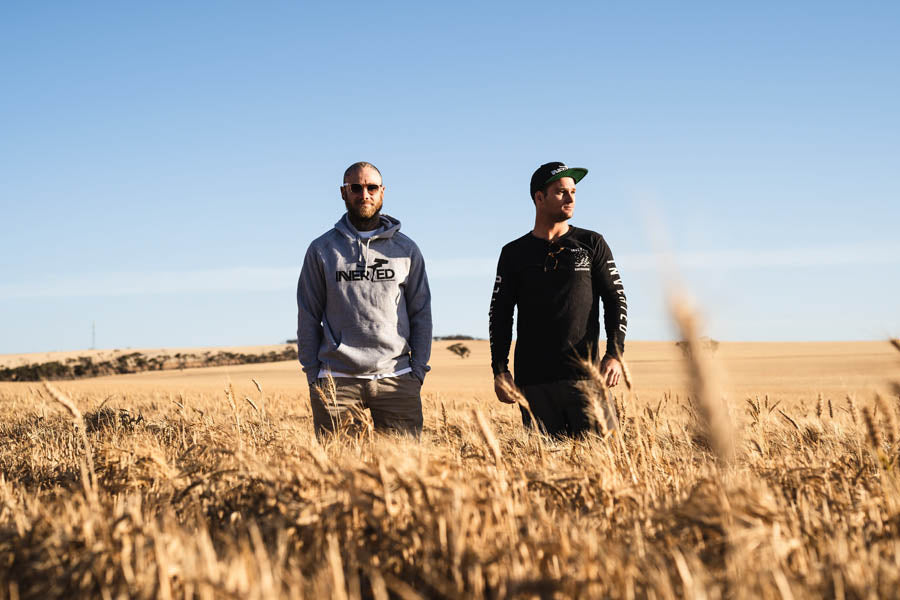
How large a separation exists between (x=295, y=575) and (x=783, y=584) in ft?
3.81

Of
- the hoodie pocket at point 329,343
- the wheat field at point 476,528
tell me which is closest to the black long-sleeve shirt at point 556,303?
the hoodie pocket at point 329,343

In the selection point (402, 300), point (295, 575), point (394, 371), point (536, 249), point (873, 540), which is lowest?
A: point (873, 540)

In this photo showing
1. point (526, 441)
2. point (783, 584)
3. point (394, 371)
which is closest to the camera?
point (783, 584)

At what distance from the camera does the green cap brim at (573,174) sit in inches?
183

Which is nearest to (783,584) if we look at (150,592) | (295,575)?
(295,575)

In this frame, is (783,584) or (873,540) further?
(873,540)

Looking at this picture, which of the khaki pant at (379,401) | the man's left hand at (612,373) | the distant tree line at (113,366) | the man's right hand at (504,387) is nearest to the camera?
the man's left hand at (612,373)

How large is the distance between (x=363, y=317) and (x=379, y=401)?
587 mm

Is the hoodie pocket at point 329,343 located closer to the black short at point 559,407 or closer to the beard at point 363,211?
the beard at point 363,211

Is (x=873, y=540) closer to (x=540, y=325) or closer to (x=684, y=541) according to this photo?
(x=684, y=541)

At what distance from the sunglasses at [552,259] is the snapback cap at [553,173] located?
1.48 ft

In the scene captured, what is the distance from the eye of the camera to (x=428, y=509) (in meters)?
2.08

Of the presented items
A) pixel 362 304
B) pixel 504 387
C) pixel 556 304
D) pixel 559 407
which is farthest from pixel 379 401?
pixel 556 304

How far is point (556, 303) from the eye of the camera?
4.75 metres
